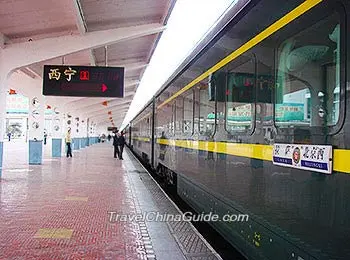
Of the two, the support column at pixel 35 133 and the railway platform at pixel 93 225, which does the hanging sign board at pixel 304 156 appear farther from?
the support column at pixel 35 133

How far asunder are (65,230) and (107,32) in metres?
8.98

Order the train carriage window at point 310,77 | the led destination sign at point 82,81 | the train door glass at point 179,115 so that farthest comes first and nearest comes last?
the led destination sign at point 82,81, the train door glass at point 179,115, the train carriage window at point 310,77

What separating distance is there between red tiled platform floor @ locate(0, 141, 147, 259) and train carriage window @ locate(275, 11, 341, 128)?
2.71 meters

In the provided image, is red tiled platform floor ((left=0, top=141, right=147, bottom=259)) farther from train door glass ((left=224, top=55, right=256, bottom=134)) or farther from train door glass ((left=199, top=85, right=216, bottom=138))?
train door glass ((left=224, top=55, right=256, bottom=134))

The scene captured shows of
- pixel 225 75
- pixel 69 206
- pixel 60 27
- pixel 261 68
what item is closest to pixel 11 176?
pixel 60 27

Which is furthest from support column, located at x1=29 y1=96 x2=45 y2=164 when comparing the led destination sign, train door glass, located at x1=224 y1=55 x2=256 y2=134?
train door glass, located at x1=224 y1=55 x2=256 y2=134

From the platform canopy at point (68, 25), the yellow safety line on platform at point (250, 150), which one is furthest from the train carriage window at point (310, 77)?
the platform canopy at point (68, 25)

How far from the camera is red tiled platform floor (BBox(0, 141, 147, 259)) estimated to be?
541cm

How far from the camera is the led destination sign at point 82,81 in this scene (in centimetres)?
1412

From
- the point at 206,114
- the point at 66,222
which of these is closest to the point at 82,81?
the point at 66,222

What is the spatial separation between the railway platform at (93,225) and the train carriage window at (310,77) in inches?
89.9

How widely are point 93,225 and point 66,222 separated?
1.66 feet

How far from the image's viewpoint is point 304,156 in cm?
321

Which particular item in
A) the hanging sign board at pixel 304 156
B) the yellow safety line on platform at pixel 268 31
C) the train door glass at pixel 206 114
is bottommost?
the hanging sign board at pixel 304 156
